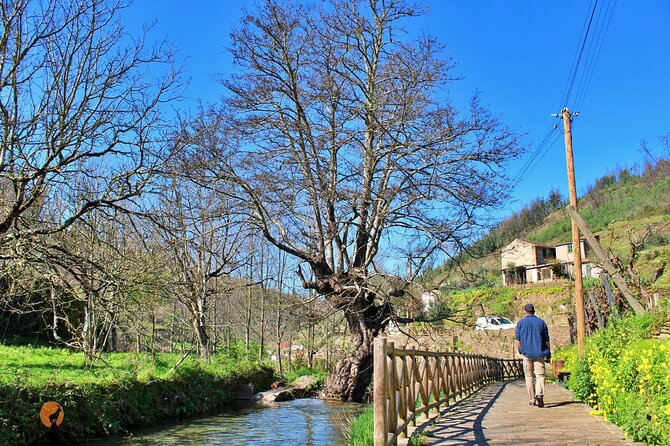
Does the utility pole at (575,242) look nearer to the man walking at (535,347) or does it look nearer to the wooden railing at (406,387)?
the wooden railing at (406,387)

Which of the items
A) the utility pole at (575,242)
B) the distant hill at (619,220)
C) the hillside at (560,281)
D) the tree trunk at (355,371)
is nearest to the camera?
the utility pole at (575,242)

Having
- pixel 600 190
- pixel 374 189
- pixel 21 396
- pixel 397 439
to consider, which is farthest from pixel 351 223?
pixel 600 190

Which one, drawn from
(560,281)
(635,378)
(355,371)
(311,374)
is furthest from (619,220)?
(635,378)

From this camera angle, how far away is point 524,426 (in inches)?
317

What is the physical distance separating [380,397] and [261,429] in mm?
9633

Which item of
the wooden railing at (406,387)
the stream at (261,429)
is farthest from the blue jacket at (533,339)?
the stream at (261,429)

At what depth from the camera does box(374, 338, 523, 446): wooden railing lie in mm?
5688

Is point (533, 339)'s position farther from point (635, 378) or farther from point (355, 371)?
point (355, 371)

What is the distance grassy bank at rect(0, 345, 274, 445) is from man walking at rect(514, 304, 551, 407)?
7.23 m

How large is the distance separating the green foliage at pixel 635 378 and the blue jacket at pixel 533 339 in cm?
80

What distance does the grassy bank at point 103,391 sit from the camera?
10.8 meters

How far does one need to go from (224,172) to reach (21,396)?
25.5 ft
